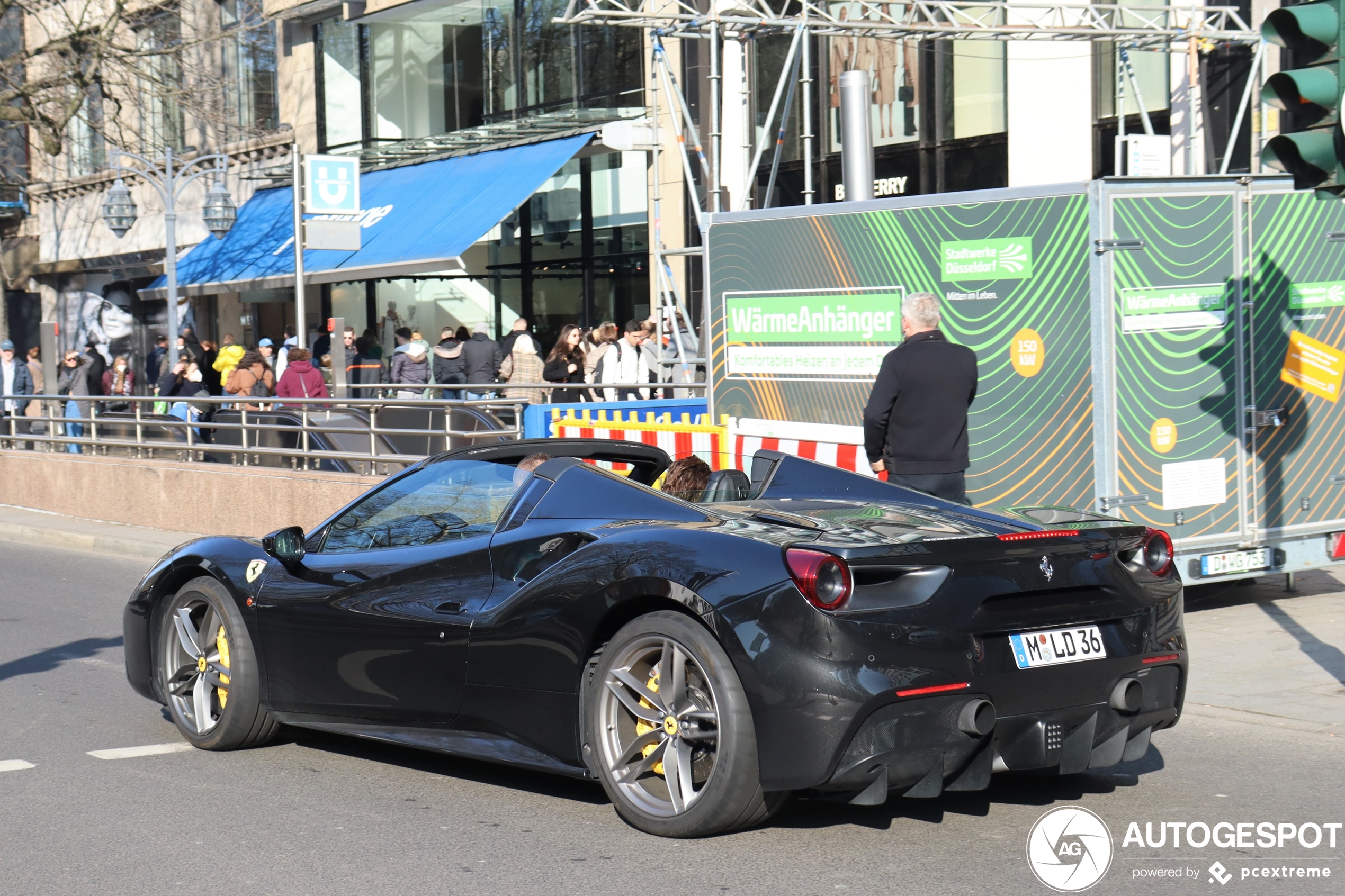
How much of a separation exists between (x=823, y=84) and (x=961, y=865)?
59.4ft

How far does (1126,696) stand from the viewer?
5.14 m

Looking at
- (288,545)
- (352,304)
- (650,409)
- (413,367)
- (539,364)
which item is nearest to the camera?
(288,545)

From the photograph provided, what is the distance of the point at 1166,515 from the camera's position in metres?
9.30

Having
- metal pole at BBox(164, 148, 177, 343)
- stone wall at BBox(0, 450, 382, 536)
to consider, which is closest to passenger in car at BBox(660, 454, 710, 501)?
stone wall at BBox(0, 450, 382, 536)

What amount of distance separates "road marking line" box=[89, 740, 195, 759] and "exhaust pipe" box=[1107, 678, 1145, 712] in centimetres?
388

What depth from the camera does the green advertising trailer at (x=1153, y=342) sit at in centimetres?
906

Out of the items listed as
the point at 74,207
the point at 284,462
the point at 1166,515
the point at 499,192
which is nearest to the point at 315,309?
the point at 499,192

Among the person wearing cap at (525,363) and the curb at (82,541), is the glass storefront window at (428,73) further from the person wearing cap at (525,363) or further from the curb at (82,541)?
the curb at (82,541)

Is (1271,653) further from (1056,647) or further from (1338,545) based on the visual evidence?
(1056,647)

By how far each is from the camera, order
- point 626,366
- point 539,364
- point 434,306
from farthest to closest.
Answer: point 434,306
point 539,364
point 626,366

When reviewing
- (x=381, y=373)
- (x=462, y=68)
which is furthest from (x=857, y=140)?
(x=462, y=68)

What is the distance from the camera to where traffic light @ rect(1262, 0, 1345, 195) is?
20.5ft

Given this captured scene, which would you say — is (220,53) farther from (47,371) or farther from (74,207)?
(47,371)

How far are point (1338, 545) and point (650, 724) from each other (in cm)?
636
